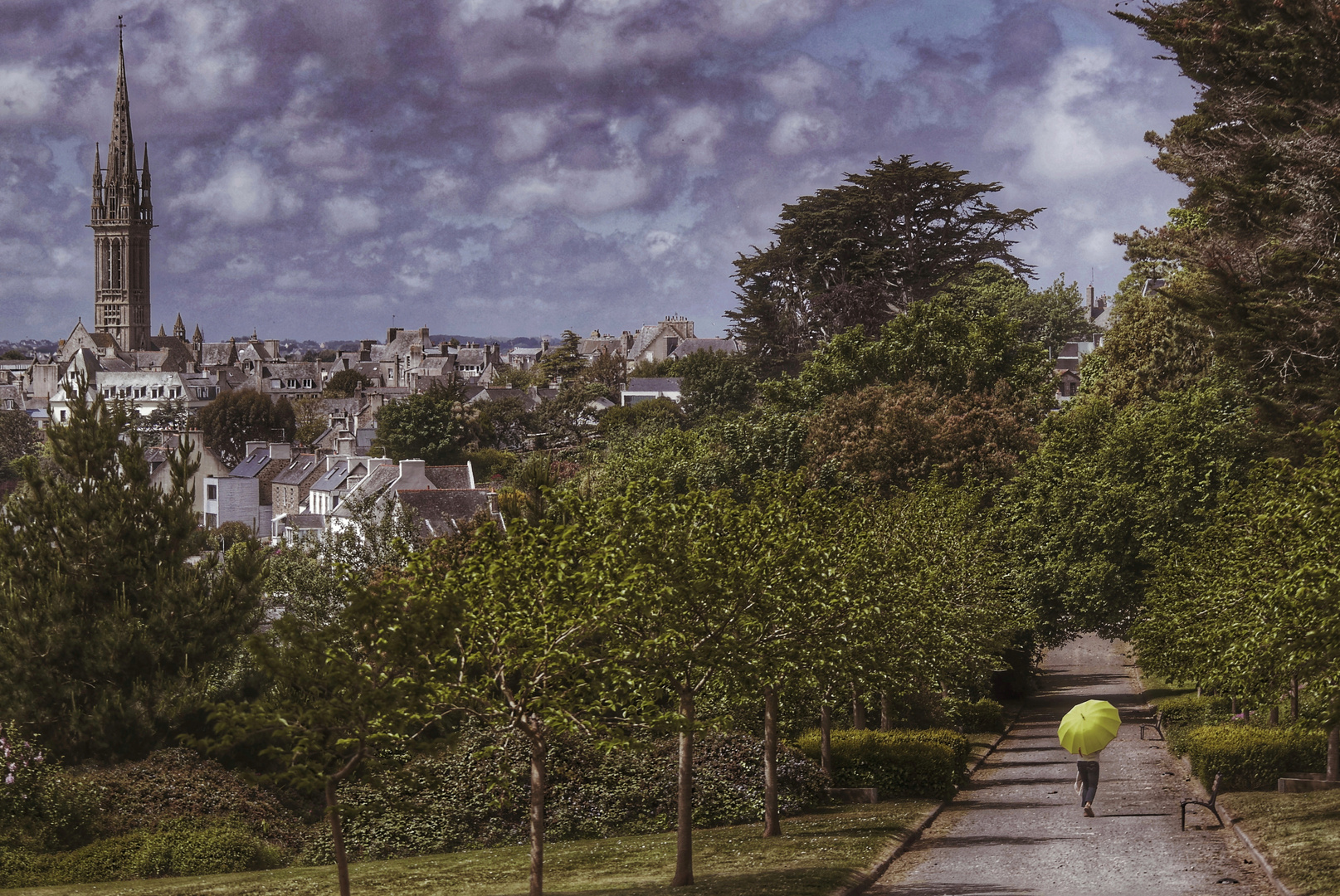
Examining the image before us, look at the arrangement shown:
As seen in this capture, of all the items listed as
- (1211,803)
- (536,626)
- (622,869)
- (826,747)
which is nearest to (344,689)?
(536,626)

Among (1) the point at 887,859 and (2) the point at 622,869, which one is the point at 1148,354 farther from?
(2) the point at 622,869

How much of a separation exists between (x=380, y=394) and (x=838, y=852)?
6029 inches

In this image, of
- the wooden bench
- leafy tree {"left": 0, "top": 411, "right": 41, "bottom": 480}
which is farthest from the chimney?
leafy tree {"left": 0, "top": 411, "right": 41, "bottom": 480}

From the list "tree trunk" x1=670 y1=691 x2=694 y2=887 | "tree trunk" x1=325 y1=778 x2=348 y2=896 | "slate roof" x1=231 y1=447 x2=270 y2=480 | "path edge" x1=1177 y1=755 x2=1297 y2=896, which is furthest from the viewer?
"slate roof" x1=231 y1=447 x2=270 y2=480

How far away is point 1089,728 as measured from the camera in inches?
921

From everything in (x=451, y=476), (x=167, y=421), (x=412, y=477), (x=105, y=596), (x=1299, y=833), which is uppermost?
(x=167, y=421)

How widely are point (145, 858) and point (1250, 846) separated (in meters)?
19.7

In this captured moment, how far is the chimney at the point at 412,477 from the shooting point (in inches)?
2918

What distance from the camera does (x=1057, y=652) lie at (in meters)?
72.3

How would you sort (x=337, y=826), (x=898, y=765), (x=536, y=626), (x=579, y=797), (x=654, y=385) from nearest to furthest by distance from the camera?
(x=337, y=826)
(x=536, y=626)
(x=579, y=797)
(x=898, y=765)
(x=654, y=385)

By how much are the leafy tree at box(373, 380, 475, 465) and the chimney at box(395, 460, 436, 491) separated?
38968 millimetres

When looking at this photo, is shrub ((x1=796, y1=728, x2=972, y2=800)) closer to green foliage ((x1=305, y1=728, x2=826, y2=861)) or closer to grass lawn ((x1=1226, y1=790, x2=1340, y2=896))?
green foliage ((x1=305, y1=728, x2=826, y2=861))

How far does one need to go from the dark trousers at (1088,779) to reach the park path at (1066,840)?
0.44m

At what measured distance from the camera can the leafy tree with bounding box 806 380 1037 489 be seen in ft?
164
